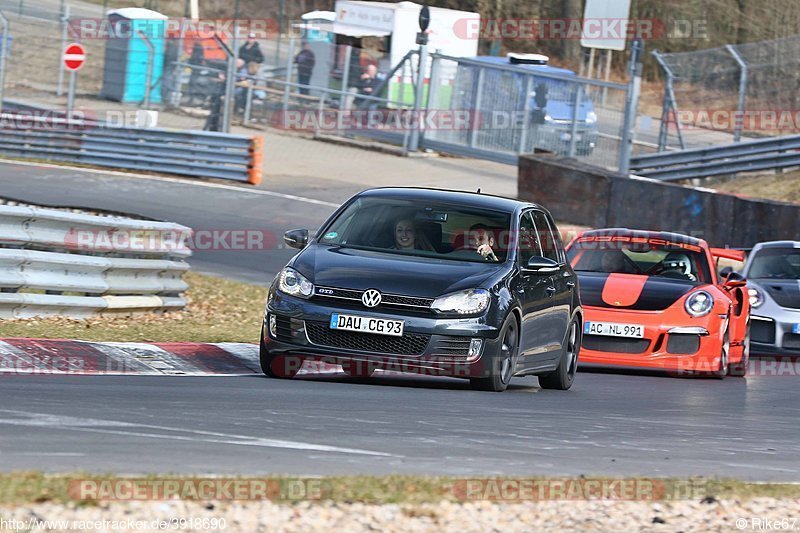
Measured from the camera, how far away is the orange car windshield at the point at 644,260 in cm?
1397

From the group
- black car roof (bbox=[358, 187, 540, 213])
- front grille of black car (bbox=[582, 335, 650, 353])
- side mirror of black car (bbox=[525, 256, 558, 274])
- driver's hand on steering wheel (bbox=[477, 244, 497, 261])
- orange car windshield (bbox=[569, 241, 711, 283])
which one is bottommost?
front grille of black car (bbox=[582, 335, 650, 353])

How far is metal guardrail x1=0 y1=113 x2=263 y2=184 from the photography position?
28125mm

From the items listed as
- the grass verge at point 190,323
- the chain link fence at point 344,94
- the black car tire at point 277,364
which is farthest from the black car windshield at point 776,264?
the chain link fence at point 344,94

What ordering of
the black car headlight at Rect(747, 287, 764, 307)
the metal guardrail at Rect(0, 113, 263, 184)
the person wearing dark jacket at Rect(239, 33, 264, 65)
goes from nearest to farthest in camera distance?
1. the black car headlight at Rect(747, 287, 764, 307)
2. the metal guardrail at Rect(0, 113, 263, 184)
3. the person wearing dark jacket at Rect(239, 33, 264, 65)

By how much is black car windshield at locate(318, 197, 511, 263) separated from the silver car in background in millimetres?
5585

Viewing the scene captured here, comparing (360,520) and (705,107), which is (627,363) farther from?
(705,107)

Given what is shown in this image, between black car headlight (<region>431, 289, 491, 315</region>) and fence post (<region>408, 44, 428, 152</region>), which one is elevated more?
fence post (<region>408, 44, 428, 152</region>)

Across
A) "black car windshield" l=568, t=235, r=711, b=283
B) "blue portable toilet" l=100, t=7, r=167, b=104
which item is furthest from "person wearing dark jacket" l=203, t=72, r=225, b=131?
"black car windshield" l=568, t=235, r=711, b=283

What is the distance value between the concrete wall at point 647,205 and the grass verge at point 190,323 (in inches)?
332

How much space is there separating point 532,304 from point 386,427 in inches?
116

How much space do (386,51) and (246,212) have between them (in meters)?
15.2

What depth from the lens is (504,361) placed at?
10.0m

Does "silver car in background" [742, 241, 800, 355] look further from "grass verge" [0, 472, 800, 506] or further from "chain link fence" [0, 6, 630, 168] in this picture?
"chain link fence" [0, 6, 630, 168]

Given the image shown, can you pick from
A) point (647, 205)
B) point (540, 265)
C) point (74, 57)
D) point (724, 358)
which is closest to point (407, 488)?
point (540, 265)
